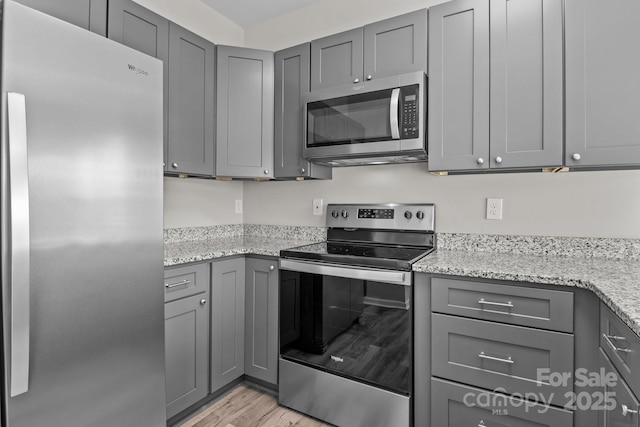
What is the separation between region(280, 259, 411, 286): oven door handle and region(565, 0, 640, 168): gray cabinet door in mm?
952

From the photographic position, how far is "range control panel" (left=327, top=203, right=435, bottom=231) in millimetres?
2127

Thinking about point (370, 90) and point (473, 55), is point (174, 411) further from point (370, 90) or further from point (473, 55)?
point (473, 55)

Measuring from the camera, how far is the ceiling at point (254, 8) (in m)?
2.58

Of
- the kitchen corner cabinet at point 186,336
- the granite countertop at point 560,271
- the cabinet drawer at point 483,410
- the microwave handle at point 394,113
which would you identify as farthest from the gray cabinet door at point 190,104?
the cabinet drawer at point 483,410

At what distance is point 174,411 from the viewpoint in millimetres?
1801

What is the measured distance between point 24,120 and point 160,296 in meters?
0.84

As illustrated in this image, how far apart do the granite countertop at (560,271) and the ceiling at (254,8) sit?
2186 mm

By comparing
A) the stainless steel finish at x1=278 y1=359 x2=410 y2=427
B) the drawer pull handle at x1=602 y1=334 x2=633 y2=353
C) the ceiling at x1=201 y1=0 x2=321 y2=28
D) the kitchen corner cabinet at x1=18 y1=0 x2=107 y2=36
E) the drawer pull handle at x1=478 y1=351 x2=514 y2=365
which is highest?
the ceiling at x1=201 y1=0 x2=321 y2=28

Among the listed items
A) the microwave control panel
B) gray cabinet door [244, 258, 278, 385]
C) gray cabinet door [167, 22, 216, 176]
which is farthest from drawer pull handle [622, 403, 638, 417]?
gray cabinet door [167, 22, 216, 176]

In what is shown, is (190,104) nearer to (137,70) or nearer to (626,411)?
(137,70)

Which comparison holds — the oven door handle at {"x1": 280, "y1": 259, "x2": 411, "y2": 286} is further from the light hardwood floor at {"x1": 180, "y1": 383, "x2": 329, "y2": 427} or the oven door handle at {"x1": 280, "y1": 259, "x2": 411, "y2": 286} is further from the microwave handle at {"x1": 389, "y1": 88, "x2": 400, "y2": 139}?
the light hardwood floor at {"x1": 180, "y1": 383, "x2": 329, "y2": 427}

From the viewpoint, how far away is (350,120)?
201cm

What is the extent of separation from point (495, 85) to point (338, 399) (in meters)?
1.85

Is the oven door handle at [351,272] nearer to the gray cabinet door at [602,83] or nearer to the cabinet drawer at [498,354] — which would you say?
the cabinet drawer at [498,354]
